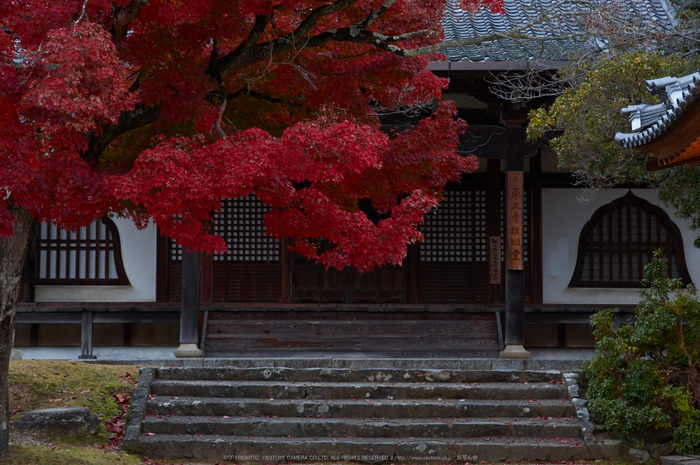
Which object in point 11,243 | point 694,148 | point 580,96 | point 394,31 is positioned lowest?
point 11,243

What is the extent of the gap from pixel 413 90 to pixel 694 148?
376 cm

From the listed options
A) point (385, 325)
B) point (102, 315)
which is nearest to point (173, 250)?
point (102, 315)

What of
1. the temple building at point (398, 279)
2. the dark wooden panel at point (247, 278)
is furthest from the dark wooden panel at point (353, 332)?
the dark wooden panel at point (247, 278)

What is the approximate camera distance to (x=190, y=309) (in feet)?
38.1

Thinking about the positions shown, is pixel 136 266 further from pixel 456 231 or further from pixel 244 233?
pixel 456 231

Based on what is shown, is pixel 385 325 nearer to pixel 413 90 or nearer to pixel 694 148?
pixel 413 90

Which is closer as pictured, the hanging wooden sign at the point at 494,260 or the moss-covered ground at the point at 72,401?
the moss-covered ground at the point at 72,401

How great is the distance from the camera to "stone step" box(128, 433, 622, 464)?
7.96 metres

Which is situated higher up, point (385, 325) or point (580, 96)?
point (580, 96)

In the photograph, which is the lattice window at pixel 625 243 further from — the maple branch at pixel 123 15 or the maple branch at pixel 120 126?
the maple branch at pixel 123 15

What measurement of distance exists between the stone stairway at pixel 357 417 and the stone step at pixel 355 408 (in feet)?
0.04

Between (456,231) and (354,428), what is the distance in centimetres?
574

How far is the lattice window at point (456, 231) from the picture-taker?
43.5 feet

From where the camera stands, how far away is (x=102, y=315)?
12.4 meters
